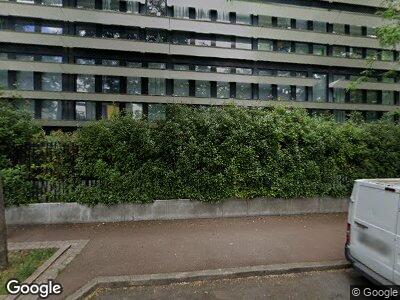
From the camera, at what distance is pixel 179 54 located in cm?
2433

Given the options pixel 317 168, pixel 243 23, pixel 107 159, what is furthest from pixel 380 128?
pixel 243 23

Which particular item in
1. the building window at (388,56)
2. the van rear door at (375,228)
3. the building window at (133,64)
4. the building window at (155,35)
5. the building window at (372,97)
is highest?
the building window at (155,35)

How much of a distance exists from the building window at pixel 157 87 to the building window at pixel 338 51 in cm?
1736

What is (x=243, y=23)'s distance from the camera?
25.7m

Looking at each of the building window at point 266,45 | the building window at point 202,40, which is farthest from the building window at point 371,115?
the building window at point 202,40

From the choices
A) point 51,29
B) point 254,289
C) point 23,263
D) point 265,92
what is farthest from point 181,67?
point 254,289

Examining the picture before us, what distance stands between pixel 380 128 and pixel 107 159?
8369 millimetres

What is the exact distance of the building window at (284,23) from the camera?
1040 inches

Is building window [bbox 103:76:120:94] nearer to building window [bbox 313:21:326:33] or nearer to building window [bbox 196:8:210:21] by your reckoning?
building window [bbox 196:8:210:21]

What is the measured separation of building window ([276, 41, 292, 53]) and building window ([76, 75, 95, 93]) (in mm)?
17351

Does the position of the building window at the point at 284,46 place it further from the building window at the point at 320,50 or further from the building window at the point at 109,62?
the building window at the point at 109,62

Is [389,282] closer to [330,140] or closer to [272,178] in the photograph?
[272,178]

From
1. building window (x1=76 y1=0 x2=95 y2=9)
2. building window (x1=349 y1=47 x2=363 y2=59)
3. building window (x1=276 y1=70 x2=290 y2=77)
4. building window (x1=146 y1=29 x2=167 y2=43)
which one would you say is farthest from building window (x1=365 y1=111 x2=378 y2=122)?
building window (x1=76 y1=0 x2=95 y2=9)

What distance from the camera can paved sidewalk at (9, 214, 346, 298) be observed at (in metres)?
4.79
